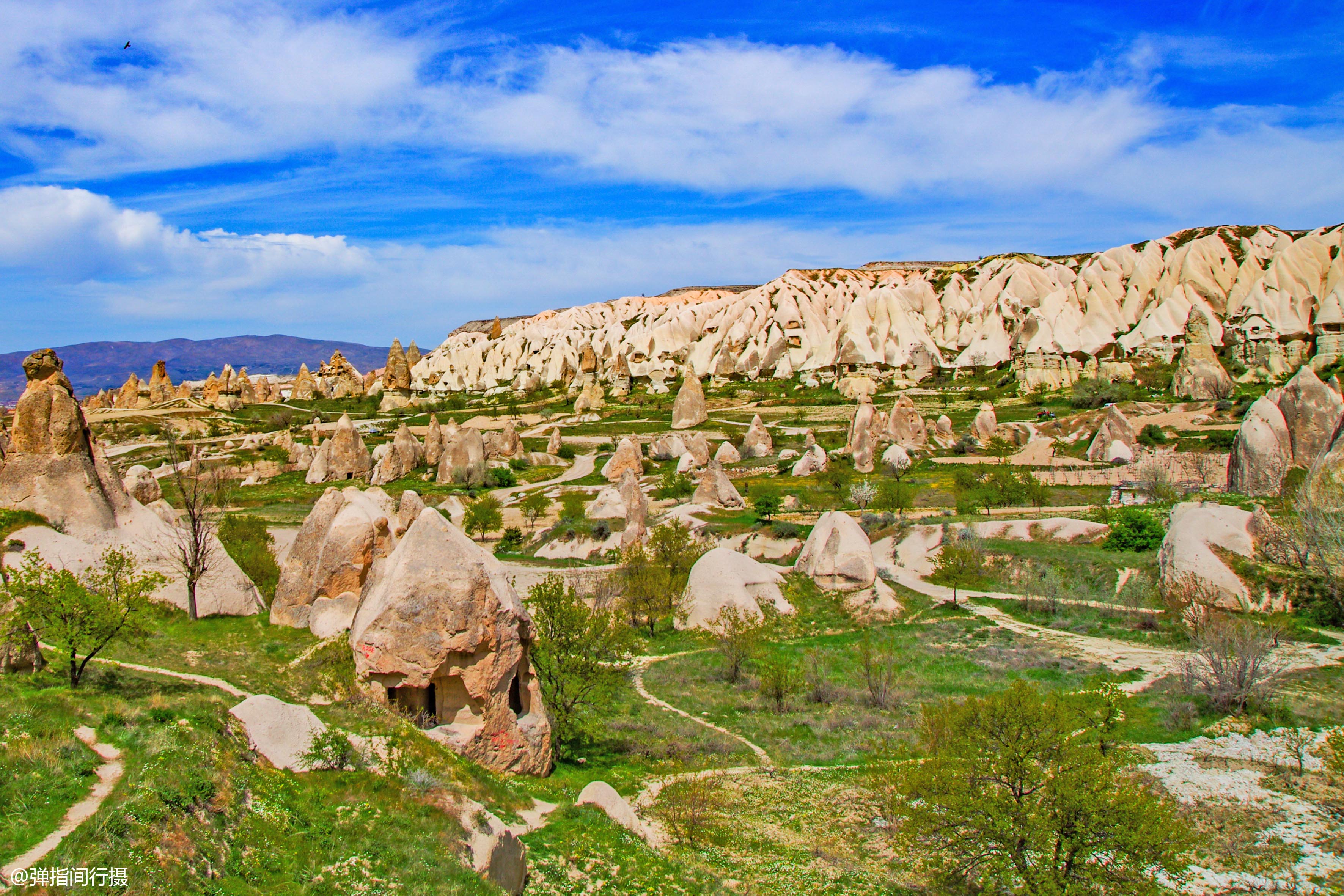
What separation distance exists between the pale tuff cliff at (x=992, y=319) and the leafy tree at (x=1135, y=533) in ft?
168

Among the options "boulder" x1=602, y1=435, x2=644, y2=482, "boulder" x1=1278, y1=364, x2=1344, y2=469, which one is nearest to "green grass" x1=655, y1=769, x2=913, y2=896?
"boulder" x1=1278, y1=364, x2=1344, y2=469

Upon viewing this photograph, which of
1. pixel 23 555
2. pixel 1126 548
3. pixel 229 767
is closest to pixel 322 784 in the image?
pixel 229 767

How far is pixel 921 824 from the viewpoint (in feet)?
34.1

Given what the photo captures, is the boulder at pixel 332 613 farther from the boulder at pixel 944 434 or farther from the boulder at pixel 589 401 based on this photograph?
the boulder at pixel 589 401

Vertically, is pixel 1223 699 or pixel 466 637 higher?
pixel 466 637

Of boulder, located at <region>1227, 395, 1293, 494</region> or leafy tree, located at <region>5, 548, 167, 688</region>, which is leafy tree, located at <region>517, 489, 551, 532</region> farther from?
boulder, located at <region>1227, 395, 1293, 494</region>

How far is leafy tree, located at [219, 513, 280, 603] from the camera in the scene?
2522 centimetres

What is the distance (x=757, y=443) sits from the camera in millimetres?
62188

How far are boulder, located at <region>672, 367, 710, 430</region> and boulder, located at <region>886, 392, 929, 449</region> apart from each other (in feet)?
62.3

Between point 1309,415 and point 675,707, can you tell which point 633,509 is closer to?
point 675,707

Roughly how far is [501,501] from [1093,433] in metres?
38.4

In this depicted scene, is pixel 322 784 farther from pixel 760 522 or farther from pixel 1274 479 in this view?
pixel 1274 479

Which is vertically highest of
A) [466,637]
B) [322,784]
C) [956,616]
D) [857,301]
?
[857,301]

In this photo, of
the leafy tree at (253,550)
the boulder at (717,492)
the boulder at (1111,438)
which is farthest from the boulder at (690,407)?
the leafy tree at (253,550)
